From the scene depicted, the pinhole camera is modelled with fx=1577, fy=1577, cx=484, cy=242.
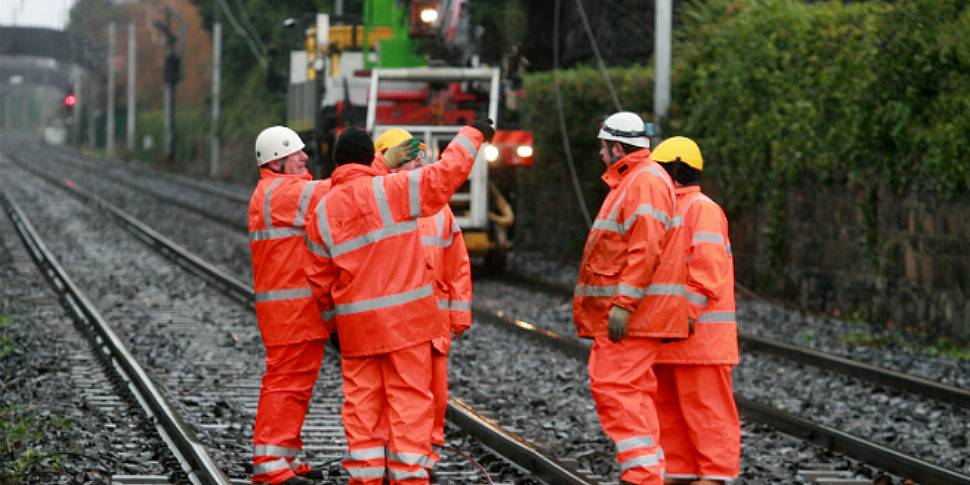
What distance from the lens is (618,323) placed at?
6.85 meters

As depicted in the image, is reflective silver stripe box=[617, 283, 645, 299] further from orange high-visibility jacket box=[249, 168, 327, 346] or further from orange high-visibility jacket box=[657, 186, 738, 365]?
orange high-visibility jacket box=[249, 168, 327, 346]

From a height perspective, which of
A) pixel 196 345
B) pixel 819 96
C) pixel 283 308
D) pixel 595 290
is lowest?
pixel 196 345

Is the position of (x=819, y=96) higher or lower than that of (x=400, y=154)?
higher

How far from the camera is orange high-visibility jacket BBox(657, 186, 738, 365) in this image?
7.20 metres

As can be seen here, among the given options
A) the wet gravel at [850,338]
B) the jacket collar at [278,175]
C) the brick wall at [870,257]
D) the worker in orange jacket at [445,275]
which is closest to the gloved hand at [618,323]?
the worker in orange jacket at [445,275]

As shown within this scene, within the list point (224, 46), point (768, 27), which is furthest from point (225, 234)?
point (224, 46)

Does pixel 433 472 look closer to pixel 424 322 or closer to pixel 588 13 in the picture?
pixel 424 322

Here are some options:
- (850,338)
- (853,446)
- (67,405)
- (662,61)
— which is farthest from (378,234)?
(662,61)

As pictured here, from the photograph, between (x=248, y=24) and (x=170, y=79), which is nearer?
(x=248, y=24)

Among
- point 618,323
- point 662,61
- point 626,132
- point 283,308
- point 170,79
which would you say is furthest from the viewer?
point 170,79

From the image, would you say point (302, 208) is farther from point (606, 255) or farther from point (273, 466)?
point (606, 255)

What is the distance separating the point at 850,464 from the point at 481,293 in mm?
10302

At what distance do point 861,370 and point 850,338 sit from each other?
2486mm

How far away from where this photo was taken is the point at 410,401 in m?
6.89
